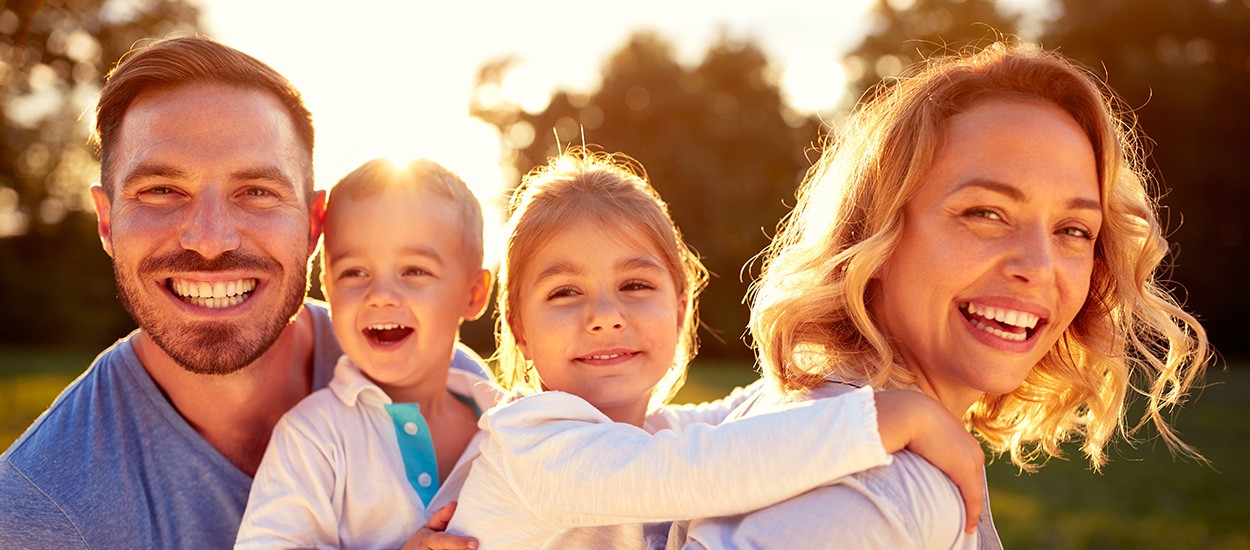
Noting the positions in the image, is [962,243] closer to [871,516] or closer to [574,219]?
[871,516]

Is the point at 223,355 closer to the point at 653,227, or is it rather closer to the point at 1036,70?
the point at 653,227

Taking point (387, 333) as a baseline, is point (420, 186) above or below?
above

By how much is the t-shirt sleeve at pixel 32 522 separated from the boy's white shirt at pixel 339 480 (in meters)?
0.55

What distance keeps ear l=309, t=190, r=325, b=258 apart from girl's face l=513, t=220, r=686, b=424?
96cm

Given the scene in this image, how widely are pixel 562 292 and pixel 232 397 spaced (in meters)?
1.38

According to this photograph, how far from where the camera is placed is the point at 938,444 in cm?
217

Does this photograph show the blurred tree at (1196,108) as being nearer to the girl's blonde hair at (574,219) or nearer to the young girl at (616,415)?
the girl's blonde hair at (574,219)

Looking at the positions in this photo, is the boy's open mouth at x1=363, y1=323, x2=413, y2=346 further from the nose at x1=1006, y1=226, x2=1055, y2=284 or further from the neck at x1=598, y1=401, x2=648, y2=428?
the nose at x1=1006, y1=226, x2=1055, y2=284

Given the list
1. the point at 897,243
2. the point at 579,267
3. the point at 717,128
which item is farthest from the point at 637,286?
the point at 717,128

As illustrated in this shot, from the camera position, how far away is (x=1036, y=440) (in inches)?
136

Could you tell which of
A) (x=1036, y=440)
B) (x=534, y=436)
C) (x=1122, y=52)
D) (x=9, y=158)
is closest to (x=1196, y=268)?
(x=1122, y=52)

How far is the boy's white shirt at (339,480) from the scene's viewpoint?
10.0 ft

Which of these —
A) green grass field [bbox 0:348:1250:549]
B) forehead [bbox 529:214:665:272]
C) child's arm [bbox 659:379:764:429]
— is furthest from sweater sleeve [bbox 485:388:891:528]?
green grass field [bbox 0:348:1250:549]

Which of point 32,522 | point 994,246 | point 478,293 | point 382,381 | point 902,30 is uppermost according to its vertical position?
point 902,30
